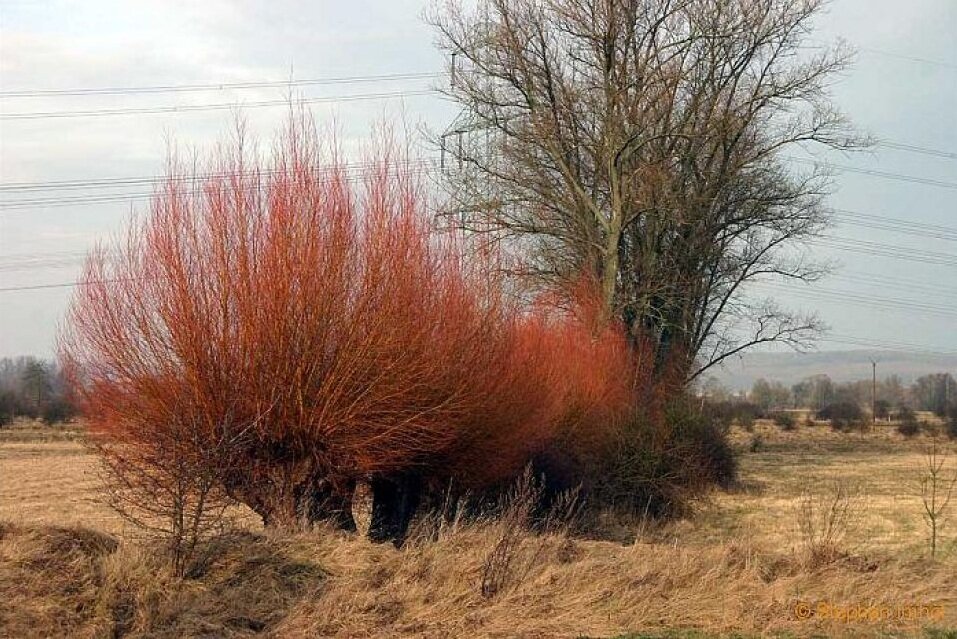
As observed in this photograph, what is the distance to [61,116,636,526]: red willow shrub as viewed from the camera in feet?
38.9

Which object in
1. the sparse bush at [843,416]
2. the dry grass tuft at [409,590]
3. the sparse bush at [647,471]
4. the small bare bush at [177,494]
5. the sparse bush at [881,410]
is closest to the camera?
the dry grass tuft at [409,590]

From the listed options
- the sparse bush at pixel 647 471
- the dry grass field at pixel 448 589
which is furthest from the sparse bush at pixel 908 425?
the dry grass field at pixel 448 589

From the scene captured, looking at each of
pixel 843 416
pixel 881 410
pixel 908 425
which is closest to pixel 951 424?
pixel 908 425

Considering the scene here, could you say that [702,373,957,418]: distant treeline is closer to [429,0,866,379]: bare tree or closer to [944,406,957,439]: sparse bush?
[944,406,957,439]: sparse bush

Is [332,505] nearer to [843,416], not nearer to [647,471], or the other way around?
[647,471]

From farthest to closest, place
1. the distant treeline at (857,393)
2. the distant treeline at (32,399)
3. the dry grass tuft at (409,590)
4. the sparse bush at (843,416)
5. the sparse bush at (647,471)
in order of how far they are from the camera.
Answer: the distant treeline at (857,393) → the sparse bush at (843,416) → the distant treeline at (32,399) → the sparse bush at (647,471) → the dry grass tuft at (409,590)

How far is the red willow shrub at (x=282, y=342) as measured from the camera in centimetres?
1186

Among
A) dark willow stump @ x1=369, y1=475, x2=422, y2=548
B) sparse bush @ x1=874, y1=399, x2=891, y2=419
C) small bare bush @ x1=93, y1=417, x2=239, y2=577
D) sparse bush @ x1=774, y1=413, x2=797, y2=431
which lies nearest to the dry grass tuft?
small bare bush @ x1=93, y1=417, x2=239, y2=577

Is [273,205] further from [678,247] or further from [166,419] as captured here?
[678,247]

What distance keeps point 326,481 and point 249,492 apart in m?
0.92

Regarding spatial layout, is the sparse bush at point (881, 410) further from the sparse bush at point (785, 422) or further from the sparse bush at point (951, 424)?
the sparse bush at point (785, 422)

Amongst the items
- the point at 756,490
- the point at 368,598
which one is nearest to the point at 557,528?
the point at 368,598

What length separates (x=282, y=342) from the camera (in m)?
11.9

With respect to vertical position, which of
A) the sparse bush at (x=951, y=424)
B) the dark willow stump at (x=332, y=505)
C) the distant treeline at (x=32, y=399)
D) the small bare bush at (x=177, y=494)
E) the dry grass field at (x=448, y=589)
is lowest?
the sparse bush at (x=951, y=424)
